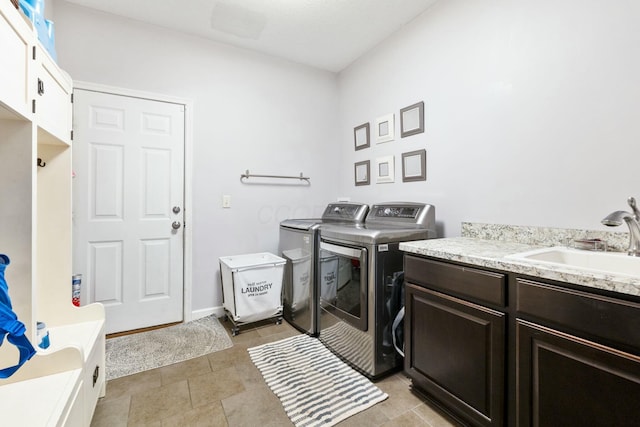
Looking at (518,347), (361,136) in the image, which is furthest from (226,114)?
(518,347)

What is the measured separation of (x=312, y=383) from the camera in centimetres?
171

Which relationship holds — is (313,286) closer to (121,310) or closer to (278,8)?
(121,310)

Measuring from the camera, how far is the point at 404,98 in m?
2.46

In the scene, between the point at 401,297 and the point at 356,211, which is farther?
the point at 356,211

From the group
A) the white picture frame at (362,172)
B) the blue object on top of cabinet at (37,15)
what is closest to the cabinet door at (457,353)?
the white picture frame at (362,172)

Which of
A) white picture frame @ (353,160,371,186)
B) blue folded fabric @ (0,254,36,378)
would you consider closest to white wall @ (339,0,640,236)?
white picture frame @ (353,160,371,186)

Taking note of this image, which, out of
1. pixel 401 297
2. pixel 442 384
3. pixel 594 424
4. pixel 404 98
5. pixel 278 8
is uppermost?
pixel 278 8

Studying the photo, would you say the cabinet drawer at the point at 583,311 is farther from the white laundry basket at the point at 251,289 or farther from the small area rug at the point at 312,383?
the white laundry basket at the point at 251,289

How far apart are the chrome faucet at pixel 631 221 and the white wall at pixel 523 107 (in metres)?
0.16

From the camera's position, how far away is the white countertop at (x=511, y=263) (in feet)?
2.81

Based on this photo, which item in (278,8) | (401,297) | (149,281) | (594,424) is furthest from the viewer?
(149,281)

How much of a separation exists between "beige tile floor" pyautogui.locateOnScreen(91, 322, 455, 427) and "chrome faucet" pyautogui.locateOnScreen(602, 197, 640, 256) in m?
1.15

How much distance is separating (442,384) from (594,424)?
60cm

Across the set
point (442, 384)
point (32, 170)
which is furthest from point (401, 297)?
point (32, 170)
